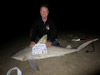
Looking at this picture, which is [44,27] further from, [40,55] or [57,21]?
[57,21]

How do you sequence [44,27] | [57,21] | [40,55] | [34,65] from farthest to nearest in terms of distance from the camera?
1. [57,21]
2. [44,27]
3. [40,55]
4. [34,65]

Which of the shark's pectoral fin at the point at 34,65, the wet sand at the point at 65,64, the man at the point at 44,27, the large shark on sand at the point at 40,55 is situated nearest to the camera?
the wet sand at the point at 65,64

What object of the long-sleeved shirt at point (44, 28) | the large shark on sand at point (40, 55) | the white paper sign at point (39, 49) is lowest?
the large shark on sand at point (40, 55)

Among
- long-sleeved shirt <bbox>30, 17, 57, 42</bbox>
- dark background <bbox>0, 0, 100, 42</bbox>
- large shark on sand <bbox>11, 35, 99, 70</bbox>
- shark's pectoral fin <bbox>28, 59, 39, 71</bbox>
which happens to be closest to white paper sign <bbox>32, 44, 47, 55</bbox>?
large shark on sand <bbox>11, 35, 99, 70</bbox>

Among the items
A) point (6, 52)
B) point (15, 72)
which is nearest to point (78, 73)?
point (15, 72)

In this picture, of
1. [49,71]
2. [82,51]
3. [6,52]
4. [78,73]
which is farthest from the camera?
[6,52]

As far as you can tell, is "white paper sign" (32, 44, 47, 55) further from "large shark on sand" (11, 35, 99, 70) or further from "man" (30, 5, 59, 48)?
"man" (30, 5, 59, 48)

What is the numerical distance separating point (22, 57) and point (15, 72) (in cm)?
44

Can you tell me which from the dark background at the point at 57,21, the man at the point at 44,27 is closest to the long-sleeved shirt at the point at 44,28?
the man at the point at 44,27

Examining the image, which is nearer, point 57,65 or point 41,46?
point 57,65

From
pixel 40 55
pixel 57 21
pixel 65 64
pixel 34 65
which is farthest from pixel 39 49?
pixel 57 21

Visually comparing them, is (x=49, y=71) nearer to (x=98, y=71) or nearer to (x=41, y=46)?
(x=41, y=46)

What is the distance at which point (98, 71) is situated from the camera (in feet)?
7.43

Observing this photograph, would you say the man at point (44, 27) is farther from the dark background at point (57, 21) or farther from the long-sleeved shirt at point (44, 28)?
the dark background at point (57, 21)
